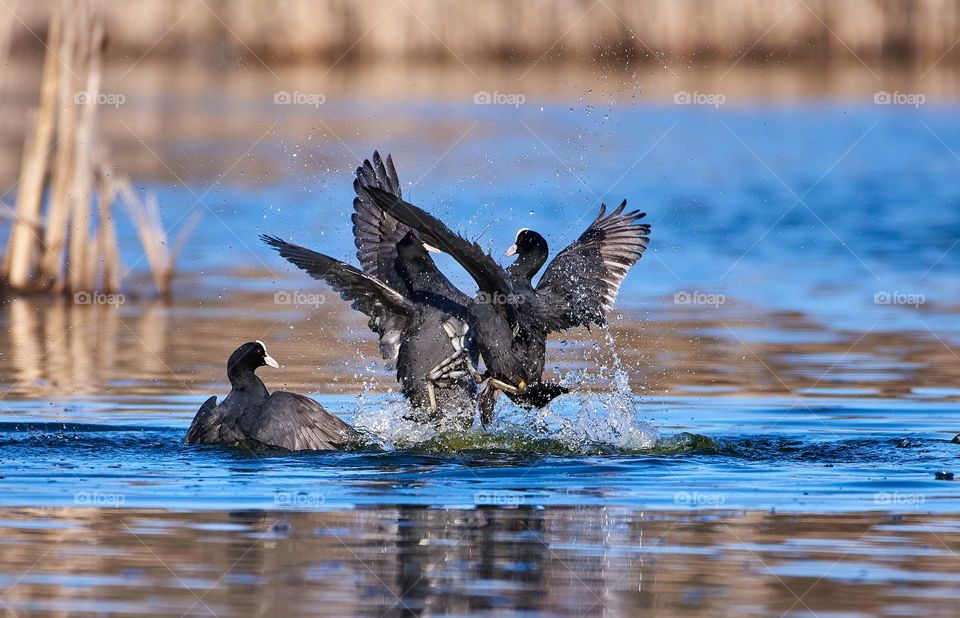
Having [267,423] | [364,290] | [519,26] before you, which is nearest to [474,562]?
[267,423]

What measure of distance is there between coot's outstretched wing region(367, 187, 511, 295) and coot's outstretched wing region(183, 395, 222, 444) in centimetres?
148

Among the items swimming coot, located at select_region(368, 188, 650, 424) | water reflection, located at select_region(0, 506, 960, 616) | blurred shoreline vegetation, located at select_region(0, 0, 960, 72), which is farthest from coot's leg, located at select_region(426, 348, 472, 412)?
blurred shoreline vegetation, located at select_region(0, 0, 960, 72)

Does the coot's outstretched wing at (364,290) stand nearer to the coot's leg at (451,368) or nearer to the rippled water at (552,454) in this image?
the coot's leg at (451,368)

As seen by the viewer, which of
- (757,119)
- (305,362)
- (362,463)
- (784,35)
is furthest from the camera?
(784,35)

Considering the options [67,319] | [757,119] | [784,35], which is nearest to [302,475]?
[67,319]

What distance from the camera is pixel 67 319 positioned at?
13641 mm

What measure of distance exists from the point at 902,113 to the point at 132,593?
32251mm

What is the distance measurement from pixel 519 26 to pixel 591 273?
2579 centimetres

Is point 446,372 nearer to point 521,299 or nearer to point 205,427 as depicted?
point 521,299

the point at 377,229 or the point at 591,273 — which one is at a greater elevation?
the point at 377,229

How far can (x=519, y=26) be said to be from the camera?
3506 cm

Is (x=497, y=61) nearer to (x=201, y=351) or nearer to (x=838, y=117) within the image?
(x=838, y=117)

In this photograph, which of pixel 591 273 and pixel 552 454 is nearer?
pixel 552 454

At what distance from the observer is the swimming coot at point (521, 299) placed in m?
7.92
